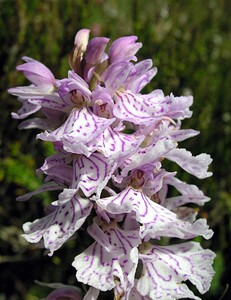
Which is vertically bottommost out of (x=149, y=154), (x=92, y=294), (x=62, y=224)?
(x=92, y=294)

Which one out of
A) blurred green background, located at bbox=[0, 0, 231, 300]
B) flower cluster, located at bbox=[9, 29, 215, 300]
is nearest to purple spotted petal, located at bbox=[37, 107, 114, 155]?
flower cluster, located at bbox=[9, 29, 215, 300]

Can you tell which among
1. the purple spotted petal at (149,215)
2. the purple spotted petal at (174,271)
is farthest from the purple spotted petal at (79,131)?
the purple spotted petal at (174,271)

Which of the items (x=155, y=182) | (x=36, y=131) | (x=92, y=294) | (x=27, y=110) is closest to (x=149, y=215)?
(x=155, y=182)

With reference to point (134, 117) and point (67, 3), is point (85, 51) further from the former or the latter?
point (67, 3)

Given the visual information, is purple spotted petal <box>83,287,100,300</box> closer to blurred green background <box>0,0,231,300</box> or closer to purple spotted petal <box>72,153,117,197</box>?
purple spotted petal <box>72,153,117,197</box>

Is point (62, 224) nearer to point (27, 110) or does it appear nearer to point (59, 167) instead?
point (59, 167)

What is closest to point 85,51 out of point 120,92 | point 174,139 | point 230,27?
point 120,92

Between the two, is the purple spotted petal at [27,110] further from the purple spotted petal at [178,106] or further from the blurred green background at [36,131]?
the blurred green background at [36,131]
